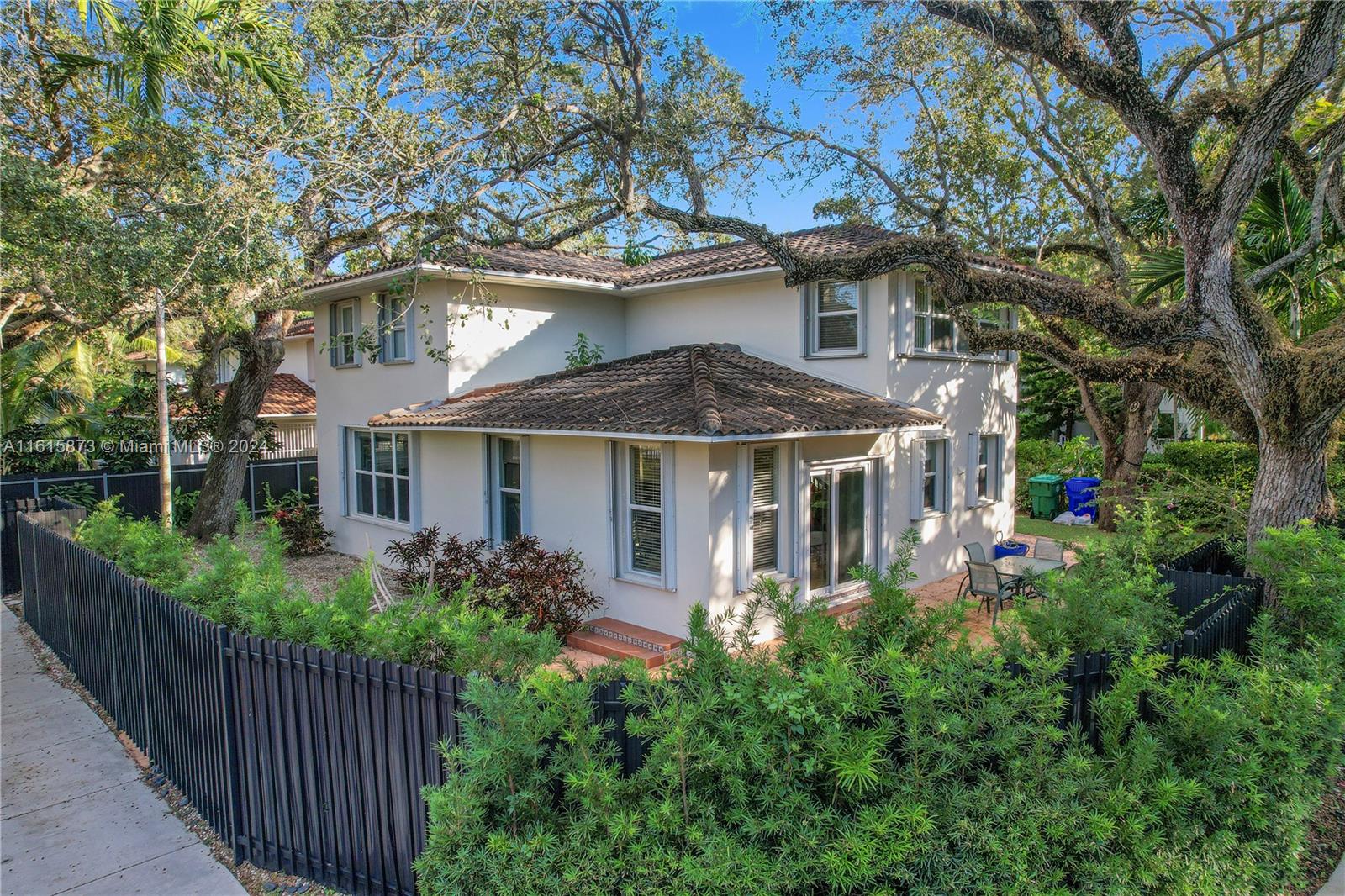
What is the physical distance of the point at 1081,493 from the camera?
1941cm

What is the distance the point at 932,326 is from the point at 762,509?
539cm

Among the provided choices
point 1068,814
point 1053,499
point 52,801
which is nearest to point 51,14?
point 52,801

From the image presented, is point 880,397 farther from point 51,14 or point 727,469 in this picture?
point 51,14

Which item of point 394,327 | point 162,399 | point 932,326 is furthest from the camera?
point 394,327

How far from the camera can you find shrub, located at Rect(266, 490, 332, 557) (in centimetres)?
1569

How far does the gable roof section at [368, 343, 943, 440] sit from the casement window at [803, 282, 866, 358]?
0.60 m

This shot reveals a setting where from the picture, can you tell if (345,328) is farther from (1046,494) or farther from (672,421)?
(1046,494)

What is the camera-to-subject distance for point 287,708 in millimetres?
4867

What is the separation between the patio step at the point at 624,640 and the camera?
9.59m

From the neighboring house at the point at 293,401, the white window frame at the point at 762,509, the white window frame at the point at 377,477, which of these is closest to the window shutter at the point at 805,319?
the white window frame at the point at 762,509

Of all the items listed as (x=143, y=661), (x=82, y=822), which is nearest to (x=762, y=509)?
(x=143, y=661)

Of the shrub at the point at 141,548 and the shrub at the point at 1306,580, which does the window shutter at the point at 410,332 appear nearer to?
the shrub at the point at 141,548

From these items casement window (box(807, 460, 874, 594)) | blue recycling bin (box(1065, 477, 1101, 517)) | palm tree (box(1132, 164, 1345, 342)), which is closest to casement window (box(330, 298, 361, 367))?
casement window (box(807, 460, 874, 594))

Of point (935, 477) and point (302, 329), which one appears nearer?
point (935, 477)
